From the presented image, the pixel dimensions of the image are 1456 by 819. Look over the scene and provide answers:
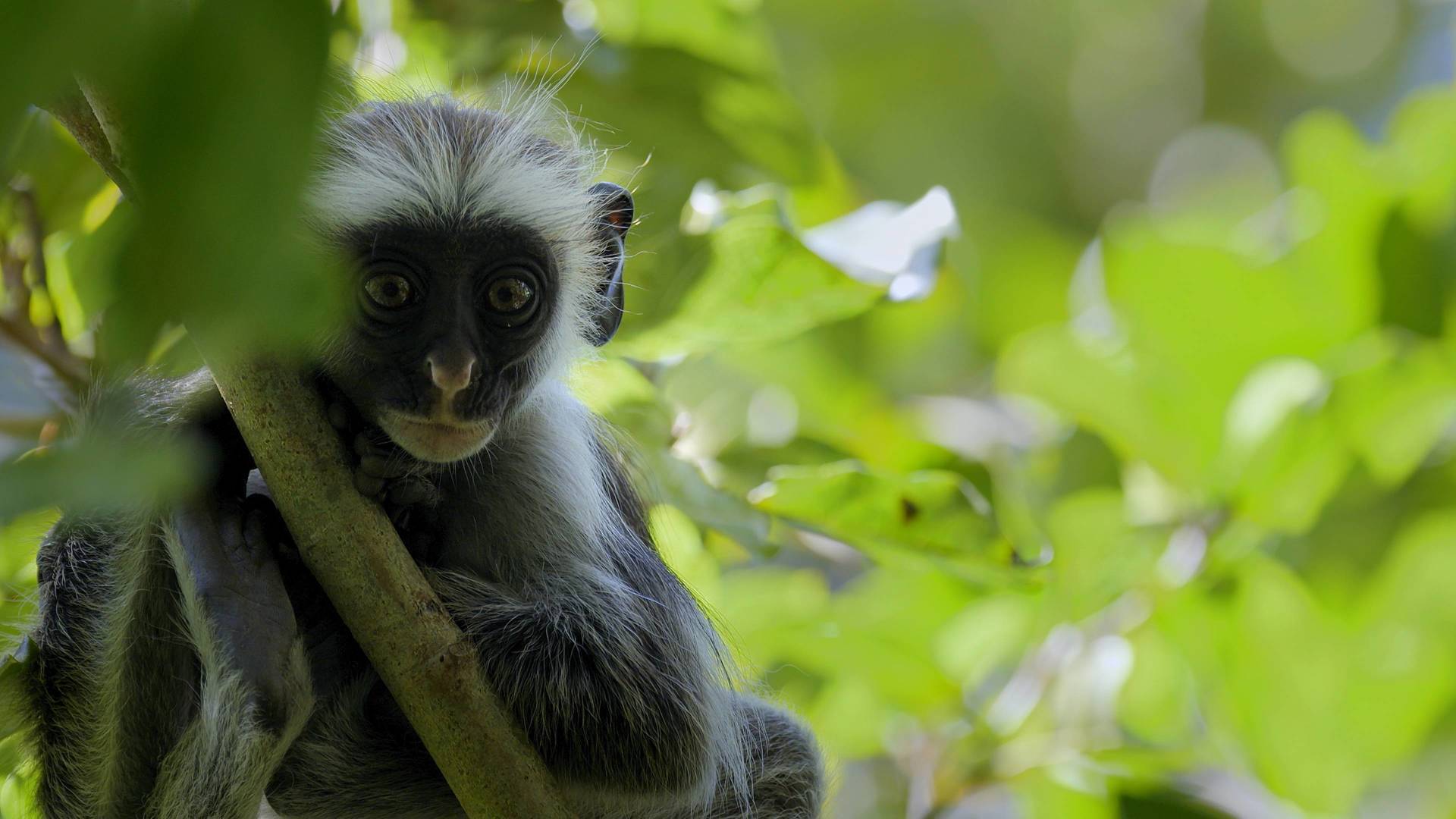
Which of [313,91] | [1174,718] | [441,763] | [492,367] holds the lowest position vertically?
[1174,718]

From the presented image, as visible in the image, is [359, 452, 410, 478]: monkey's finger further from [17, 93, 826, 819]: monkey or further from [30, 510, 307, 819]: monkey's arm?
[30, 510, 307, 819]: monkey's arm

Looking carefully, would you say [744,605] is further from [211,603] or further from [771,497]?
[211,603]

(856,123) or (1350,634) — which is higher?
(1350,634)

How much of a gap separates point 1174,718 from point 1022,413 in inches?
61.0

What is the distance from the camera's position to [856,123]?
42.9 ft

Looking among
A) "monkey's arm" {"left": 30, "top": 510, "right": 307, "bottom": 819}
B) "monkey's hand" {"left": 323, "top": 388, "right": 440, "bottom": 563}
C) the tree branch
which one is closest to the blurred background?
"monkey's arm" {"left": 30, "top": 510, "right": 307, "bottom": 819}

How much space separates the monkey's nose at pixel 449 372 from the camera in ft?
8.42

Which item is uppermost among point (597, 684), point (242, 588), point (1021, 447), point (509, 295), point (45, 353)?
point (509, 295)

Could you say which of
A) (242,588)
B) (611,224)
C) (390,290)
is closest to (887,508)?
(611,224)

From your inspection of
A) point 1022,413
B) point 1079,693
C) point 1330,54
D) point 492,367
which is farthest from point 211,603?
point 1330,54

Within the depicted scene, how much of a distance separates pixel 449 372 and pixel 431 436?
0.47ft

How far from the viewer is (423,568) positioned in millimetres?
2930

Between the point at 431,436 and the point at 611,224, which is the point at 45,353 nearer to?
the point at 431,436

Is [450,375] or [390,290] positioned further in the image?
[390,290]
